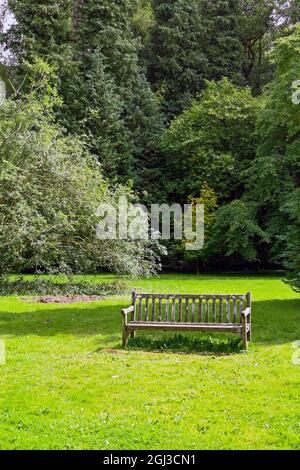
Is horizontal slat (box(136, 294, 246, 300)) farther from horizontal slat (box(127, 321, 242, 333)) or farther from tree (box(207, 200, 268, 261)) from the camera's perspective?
tree (box(207, 200, 268, 261))

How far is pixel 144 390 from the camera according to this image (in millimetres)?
6238

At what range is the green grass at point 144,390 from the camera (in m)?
4.74

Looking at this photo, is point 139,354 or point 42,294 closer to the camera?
point 139,354

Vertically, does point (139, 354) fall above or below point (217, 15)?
below

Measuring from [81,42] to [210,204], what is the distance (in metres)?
12.5

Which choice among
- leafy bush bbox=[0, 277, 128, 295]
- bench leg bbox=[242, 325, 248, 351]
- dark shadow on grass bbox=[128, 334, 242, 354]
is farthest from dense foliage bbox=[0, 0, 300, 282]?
bench leg bbox=[242, 325, 248, 351]

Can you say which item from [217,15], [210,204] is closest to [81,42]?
[217,15]

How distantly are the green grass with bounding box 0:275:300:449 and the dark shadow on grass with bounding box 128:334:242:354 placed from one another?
0.02 metres

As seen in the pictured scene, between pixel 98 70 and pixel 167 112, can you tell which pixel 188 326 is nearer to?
pixel 98 70

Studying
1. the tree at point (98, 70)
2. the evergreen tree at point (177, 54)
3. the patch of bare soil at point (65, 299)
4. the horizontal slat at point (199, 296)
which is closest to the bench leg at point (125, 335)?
the horizontal slat at point (199, 296)

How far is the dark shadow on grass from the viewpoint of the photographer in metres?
8.52

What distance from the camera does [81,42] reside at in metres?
30.2

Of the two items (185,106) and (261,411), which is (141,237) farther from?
(185,106)

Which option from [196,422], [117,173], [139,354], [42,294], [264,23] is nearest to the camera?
[196,422]
